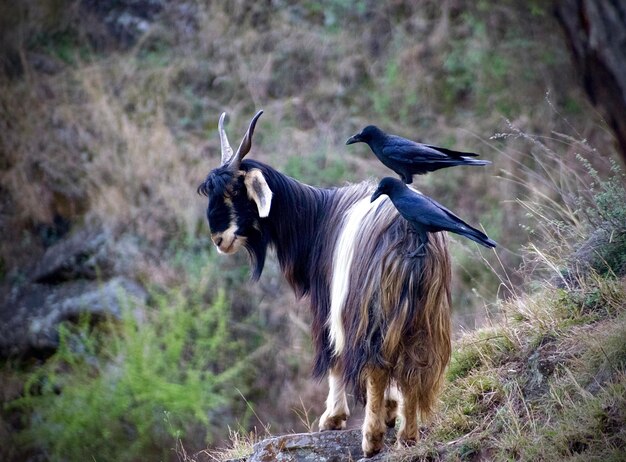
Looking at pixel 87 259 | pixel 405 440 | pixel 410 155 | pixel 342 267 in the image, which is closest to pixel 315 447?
pixel 405 440

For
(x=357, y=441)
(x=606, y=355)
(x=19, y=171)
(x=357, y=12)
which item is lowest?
(x=357, y=441)

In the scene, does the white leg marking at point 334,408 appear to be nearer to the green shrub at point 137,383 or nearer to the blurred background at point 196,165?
the blurred background at point 196,165

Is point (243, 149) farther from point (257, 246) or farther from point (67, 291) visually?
point (67, 291)

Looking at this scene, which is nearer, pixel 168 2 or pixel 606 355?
pixel 606 355

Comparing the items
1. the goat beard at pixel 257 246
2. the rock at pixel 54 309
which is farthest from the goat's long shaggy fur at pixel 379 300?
the rock at pixel 54 309

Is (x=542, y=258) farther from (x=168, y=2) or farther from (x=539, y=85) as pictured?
(x=168, y=2)

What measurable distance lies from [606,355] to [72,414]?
695cm

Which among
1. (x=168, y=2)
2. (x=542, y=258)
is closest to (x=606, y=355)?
(x=542, y=258)

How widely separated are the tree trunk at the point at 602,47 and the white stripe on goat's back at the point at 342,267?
3.25 m

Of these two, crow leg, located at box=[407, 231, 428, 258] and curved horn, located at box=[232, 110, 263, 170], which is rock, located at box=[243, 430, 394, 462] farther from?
curved horn, located at box=[232, 110, 263, 170]

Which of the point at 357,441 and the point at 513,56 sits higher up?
the point at 513,56

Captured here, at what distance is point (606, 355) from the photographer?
17.4ft

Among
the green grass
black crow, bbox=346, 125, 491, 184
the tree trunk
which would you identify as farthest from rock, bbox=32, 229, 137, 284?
the tree trunk

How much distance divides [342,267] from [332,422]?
1.12 m
